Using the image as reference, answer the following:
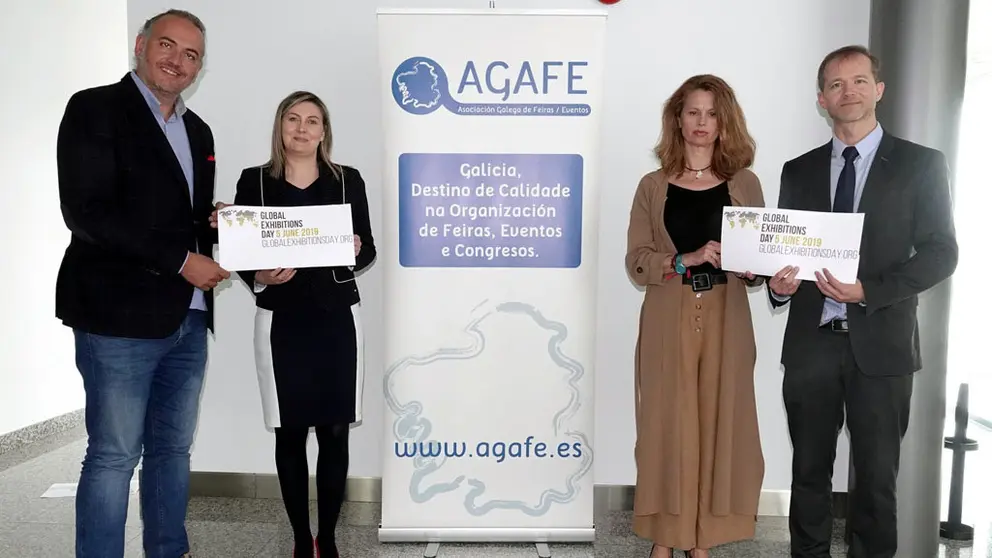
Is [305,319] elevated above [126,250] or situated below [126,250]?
below

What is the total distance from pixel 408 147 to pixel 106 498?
1.65m

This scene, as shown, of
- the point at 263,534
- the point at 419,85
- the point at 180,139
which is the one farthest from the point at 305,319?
the point at 263,534

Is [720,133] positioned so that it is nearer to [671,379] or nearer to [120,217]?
[671,379]

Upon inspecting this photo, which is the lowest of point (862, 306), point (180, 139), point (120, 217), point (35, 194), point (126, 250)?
point (862, 306)

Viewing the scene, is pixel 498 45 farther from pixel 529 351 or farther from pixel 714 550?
pixel 714 550

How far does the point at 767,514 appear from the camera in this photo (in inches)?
141

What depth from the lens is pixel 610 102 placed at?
346 centimetres

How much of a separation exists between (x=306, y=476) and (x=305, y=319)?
2.07 feet

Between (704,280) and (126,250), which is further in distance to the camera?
(704,280)

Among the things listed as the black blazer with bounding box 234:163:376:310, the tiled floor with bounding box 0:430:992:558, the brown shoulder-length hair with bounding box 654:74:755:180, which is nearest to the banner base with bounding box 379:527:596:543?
the tiled floor with bounding box 0:430:992:558

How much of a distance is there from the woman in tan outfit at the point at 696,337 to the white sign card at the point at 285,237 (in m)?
1.05

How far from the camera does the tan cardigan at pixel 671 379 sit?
2.54m

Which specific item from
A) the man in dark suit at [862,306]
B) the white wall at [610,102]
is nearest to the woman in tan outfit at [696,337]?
the man in dark suit at [862,306]

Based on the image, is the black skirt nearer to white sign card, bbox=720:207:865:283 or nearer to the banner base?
the banner base
